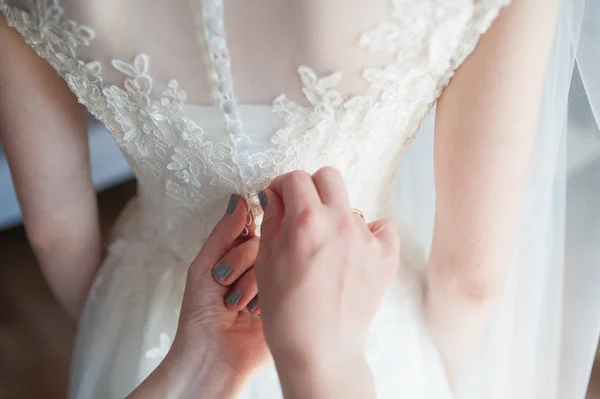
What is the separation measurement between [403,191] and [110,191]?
59.4 inches

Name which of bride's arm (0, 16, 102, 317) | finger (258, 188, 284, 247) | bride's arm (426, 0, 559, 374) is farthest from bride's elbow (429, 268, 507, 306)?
bride's arm (0, 16, 102, 317)

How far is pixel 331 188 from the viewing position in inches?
19.9

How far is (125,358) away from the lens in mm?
818

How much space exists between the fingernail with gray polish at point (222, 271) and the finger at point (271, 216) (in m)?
0.14

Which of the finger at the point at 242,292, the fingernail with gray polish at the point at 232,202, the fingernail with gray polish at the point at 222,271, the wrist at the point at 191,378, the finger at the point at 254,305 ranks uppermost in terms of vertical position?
the fingernail with gray polish at the point at 232,202

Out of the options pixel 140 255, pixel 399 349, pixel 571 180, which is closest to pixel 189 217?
Answer: pixel 140 255

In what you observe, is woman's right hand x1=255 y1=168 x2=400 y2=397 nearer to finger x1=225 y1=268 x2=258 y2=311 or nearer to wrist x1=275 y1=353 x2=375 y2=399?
wrist x1=275 y1=353 x2=375 y2=399

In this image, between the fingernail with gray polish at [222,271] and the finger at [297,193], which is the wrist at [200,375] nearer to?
the fingernail with gray polish at [222,271]

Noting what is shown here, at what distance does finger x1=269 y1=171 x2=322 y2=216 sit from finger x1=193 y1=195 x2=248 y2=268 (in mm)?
130

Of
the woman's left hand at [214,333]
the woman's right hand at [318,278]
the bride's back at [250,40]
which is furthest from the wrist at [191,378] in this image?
the bride's back at [250,40]

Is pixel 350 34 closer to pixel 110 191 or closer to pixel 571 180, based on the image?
pixel 571 180

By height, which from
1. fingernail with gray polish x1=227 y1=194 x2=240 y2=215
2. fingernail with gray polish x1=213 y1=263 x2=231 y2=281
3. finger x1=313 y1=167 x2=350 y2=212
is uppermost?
fingernail with gray polish x1=227 y1=194 x2=240 y2=215

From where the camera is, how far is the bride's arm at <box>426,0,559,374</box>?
1.66 ft

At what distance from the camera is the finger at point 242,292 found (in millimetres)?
664
